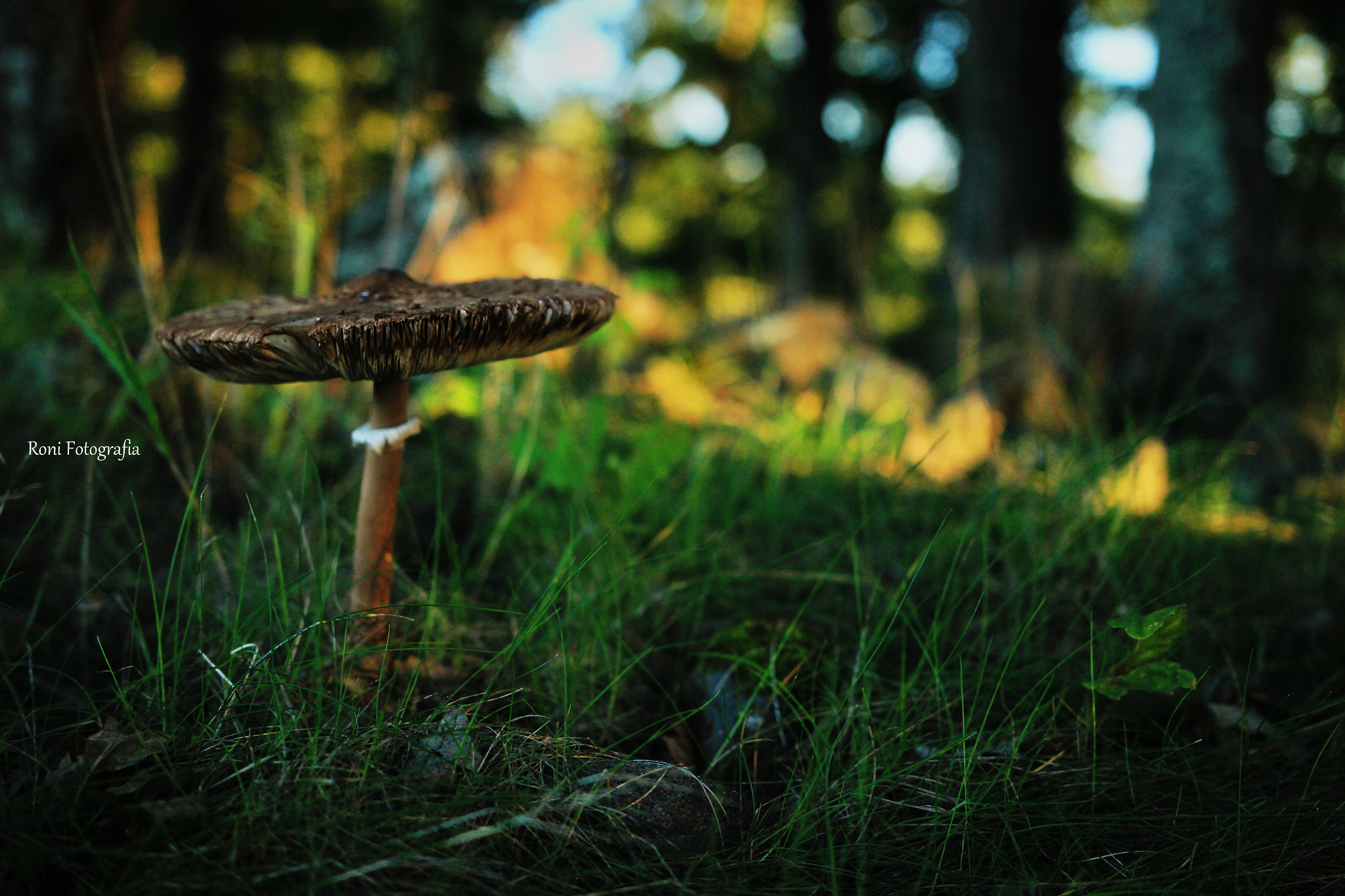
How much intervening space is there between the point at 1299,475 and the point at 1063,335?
1.55 metres

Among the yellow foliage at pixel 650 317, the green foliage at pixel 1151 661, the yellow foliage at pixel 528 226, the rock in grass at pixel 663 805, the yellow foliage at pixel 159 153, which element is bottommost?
the rock in grass at pixel 663 805

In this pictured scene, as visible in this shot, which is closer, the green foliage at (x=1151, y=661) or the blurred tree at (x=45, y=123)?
the green foliage at (x=1151, y=661)

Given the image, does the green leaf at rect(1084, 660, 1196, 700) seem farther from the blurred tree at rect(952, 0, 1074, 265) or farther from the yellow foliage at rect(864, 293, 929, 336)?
the yellow foliage at rect(864, 293, 929, 336)

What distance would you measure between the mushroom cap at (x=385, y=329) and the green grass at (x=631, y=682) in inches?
9.5

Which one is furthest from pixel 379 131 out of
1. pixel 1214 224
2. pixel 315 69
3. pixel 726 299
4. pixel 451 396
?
pixel 1214 224

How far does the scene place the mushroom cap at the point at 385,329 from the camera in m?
1.42

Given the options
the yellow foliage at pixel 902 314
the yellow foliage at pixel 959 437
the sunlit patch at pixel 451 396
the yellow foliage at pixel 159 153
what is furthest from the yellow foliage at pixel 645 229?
the sunlit patch at pixel 451 396

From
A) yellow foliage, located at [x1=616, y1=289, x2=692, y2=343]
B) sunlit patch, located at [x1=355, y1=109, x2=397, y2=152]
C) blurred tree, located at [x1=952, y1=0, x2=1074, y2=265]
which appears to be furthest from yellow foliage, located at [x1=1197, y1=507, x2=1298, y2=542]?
sunlit patch, located at [x1=355, y1=109, x2=397, y2=152]

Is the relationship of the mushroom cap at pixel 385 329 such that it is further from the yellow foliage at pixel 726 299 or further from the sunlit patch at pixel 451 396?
the yellow foliage at pixel 726 299

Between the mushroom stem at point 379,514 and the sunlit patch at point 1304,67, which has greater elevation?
the sunlit patch at point 1304,67

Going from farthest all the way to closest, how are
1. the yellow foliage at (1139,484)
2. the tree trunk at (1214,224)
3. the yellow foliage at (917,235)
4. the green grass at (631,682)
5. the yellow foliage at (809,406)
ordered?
the yellow foliage at (917,235), the tree trunk at (1214,224), the yellow foliage at (809,406), the yellow foliage at (1139,484), the green grass at (631,682)

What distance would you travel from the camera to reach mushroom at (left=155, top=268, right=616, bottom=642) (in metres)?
1.43

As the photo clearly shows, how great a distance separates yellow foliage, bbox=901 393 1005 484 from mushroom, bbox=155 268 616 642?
8.59 feet

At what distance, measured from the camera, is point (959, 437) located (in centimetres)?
448
